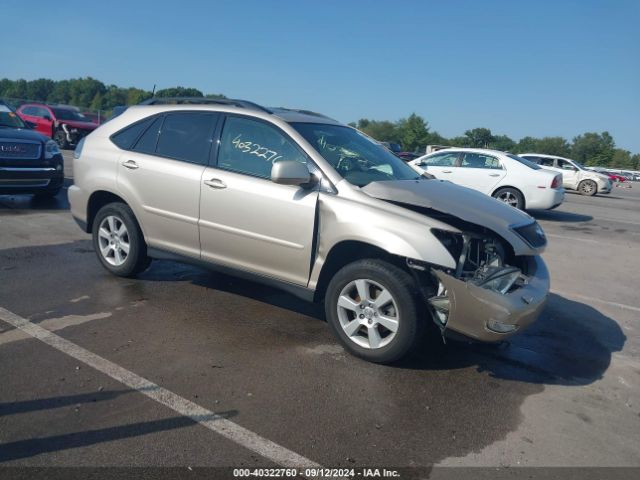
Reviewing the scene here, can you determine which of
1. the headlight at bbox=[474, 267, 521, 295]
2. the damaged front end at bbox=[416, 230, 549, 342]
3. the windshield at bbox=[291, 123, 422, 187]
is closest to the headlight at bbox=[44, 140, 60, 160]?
the windshield at bbox=[291, 123, 422, 187]

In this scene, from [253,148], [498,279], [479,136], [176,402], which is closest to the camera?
[176,402]

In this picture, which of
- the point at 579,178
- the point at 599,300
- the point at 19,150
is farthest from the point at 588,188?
the point at 19,150

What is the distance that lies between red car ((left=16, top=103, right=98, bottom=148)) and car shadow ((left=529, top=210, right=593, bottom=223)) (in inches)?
697

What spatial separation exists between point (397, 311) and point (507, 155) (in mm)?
10616

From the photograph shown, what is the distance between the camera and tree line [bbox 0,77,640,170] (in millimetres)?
74562

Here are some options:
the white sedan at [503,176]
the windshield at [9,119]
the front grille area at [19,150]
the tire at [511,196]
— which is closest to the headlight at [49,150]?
the front grille area at [19,150]

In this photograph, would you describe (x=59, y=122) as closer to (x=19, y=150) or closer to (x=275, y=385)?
(x=19, y=150)

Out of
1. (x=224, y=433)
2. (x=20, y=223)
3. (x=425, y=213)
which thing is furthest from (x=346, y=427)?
(x=20, y=223)

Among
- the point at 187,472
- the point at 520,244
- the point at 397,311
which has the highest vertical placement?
the point at 520,244

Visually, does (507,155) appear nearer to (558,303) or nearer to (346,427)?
(558,303)

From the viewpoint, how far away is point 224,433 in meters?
3.06

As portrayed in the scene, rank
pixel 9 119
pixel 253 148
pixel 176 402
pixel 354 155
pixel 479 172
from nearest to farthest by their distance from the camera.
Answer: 1. pixel 176 402
2. pixel 253 148
3. pixel 354 155
4. pixel 9 119
5. pixel 479 172

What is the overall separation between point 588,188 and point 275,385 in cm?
2218

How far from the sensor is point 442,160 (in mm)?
14266
